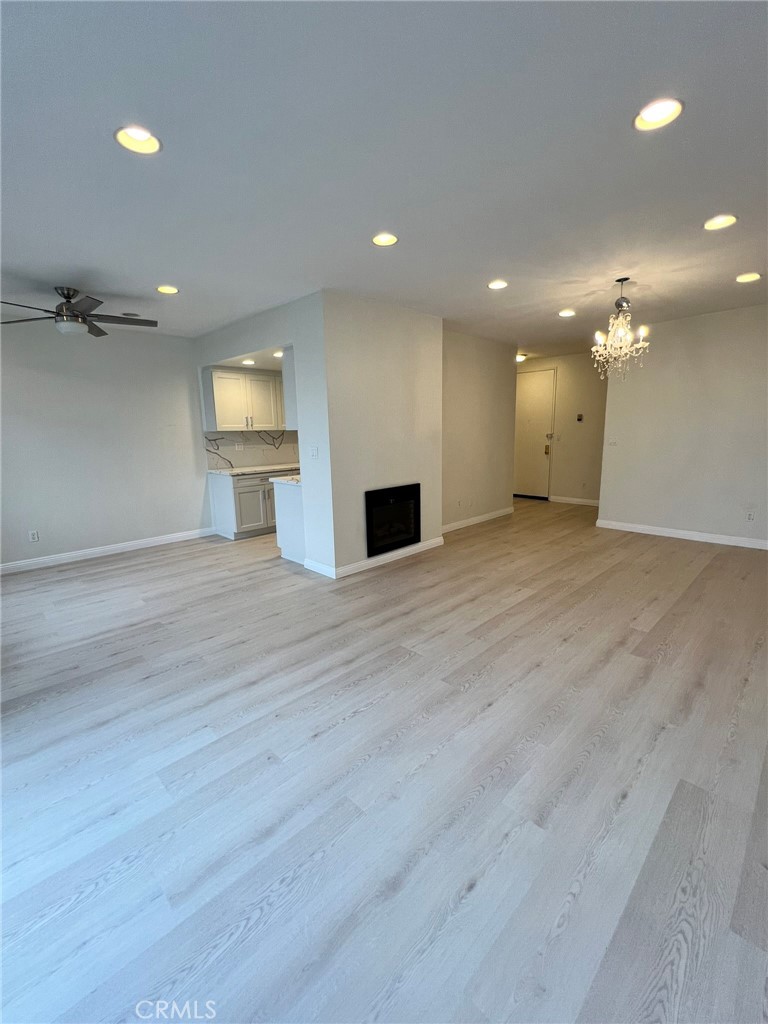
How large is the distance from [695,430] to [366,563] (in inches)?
173

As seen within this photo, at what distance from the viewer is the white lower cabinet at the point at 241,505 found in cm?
583

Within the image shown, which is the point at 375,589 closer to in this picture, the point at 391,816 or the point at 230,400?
the point at 391,816

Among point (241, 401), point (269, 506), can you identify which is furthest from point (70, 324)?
point (269, 506)

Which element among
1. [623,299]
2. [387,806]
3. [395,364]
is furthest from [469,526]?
[387,806]

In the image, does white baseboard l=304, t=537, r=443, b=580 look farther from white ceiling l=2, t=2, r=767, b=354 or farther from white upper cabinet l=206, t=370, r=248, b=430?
white ceiling l=2, t=2, r=767, b=354

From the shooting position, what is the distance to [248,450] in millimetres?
6574

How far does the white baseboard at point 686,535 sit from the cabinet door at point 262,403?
505cm

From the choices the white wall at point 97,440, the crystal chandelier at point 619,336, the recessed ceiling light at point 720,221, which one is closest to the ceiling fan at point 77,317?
the white wall at point 97,440

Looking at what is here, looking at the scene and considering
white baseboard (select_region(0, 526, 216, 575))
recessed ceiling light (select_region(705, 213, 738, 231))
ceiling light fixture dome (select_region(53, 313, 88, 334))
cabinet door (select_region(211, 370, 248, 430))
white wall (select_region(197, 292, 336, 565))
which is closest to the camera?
recessed ceiling light (select_region(705, 213, 738, 231))

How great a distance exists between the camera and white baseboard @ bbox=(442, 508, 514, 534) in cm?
620

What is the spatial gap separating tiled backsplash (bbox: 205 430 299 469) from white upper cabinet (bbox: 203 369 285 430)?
0.27 m

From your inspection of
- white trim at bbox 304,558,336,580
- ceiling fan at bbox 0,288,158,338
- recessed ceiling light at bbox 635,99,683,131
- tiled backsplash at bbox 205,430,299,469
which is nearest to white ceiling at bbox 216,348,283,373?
tiled backsplash at bbox 205,430,299,469

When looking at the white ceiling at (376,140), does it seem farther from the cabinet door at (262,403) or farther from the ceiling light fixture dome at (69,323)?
the cabinet door at (262,403)

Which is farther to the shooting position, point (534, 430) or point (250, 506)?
point (534, 430)
